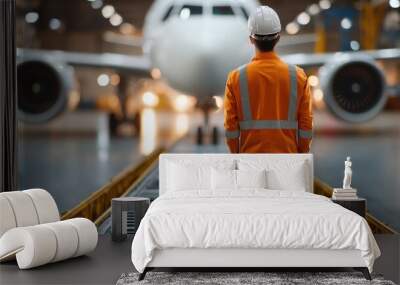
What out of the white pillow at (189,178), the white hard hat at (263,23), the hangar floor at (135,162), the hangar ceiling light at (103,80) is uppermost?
the hangar ceiling light at (103,80)

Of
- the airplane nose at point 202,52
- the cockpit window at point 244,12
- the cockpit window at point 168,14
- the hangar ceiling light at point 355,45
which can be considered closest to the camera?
the airplane nose at point 202,52

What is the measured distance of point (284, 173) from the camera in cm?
329

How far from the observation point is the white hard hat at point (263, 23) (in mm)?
3215

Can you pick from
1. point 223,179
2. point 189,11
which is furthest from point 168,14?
point 223,179

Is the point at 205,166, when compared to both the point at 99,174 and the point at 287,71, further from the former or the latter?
the point at 99,174

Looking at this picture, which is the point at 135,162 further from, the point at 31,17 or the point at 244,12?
the point at 31,17

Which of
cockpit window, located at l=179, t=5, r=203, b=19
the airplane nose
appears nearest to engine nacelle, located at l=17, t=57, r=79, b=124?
the airplane nose

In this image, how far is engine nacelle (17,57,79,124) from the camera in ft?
24.0

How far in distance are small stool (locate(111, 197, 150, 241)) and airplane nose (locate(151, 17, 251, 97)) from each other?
10.7 ft

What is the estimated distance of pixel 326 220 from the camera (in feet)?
8.43

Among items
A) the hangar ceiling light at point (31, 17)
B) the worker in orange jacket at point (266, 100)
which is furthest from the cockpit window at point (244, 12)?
the hangar ceiling light at point (31, 17)

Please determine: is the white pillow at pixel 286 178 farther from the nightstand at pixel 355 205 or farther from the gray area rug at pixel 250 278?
the gray area rug at pixel 250 278

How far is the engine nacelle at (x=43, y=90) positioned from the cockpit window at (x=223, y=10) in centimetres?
175

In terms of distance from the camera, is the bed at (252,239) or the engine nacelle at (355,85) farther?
the engine nacelle at (355,85)
